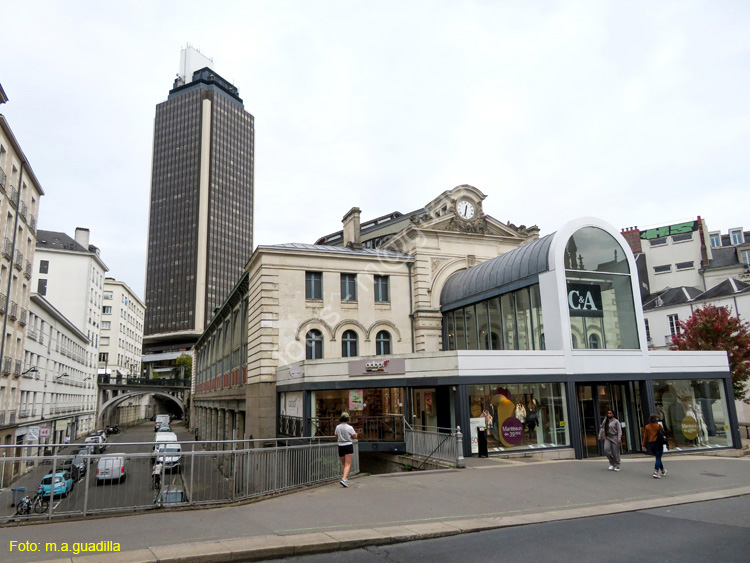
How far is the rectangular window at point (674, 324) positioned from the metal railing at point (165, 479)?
138ft

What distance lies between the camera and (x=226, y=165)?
151750 millimetres

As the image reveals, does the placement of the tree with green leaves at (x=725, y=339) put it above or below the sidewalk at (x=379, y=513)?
above

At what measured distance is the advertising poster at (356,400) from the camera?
2239 cm

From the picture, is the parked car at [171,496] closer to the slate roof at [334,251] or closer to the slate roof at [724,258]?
the slate roof at [334,251]

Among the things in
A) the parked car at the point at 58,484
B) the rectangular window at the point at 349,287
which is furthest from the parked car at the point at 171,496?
the rectangular window at the point at 349,287

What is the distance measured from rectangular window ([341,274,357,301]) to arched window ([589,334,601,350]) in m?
12.3

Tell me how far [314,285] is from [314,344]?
315 cm

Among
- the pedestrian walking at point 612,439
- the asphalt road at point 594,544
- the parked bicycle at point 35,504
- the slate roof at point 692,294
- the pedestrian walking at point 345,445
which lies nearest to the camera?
the asphalt road at point 594,544

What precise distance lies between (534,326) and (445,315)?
297 inches

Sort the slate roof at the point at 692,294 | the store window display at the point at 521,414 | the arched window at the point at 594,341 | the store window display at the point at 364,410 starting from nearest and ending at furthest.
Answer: the store window display at the point at 521,414, the store window display at the point at 364,410, the arched window at the point at 594,341, the slate roof at the point at 692,294

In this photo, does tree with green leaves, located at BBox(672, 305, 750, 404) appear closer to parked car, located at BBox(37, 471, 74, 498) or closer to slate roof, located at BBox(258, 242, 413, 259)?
slate roof, located at BBox(258, 242, 413, 259)

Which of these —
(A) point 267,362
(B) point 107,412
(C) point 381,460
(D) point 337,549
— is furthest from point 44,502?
(B) point 107,412

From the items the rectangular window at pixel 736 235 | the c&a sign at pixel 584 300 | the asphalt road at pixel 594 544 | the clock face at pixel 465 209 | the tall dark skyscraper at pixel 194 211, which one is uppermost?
the tall dark skyscraper at pixel 194 211

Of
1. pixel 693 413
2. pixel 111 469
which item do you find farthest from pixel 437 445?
pixel 693 413
